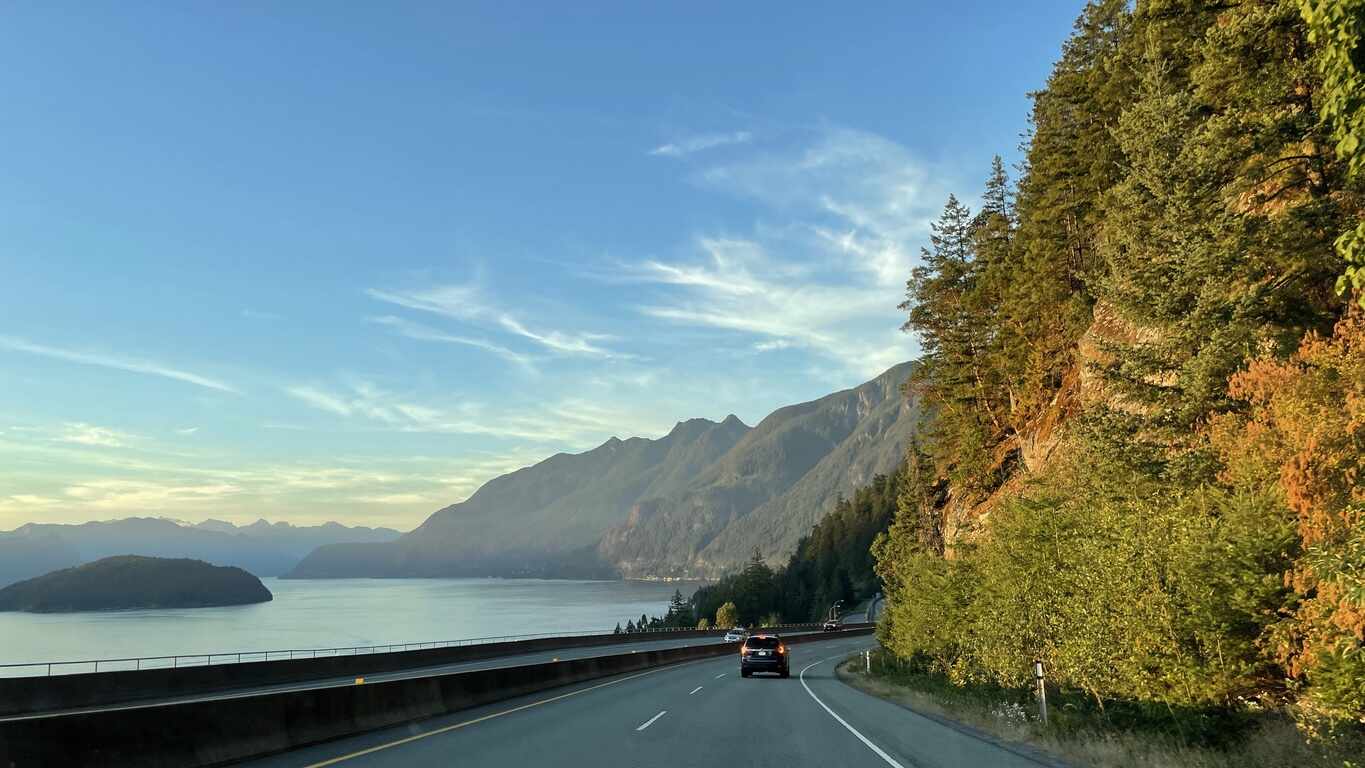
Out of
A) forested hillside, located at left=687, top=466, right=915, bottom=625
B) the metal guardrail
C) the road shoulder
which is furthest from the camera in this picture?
forested hillside, located at left=687, top=466, right=915, bottom=625

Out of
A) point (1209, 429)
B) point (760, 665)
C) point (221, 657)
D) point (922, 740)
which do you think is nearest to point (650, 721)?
point (922, 740)

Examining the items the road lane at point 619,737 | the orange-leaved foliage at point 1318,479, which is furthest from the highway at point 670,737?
the orange-leaved foliage at point 1318,479

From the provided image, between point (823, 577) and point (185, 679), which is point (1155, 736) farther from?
point (823, 577)

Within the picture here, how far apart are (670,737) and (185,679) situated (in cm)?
2107

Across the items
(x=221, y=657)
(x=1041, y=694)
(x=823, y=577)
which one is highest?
(x=1041, y=694)

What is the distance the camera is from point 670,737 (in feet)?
48.1

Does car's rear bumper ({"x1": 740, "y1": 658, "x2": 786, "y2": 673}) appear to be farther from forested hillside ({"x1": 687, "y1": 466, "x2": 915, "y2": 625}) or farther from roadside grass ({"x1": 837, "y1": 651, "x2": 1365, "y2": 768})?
forested hillside ({"x1": 687, "y1": 466, "x2": 915, "y2": 625})

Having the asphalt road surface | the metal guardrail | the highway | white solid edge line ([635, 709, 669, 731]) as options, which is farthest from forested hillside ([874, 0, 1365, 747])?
the metal guardrail

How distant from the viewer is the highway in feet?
38.9

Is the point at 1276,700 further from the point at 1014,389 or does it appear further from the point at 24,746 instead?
the point at 1014,389

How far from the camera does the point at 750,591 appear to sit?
178 metres

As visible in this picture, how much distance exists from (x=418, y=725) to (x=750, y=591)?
167066 millimetres

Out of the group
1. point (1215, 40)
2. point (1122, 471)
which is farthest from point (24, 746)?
point (1215, 40)

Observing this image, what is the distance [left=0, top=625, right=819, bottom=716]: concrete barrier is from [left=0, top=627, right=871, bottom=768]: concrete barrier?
36.9ft
